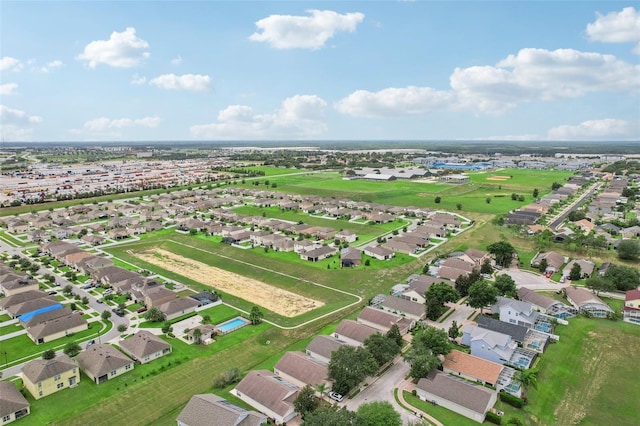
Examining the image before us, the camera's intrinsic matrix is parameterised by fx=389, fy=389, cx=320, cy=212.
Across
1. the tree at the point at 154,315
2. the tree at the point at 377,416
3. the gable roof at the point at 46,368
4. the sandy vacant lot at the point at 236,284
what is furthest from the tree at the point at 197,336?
the tree at the point at 377,416

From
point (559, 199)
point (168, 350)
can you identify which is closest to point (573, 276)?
point (168, 350)

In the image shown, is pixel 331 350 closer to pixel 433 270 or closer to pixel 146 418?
pixel 146 418

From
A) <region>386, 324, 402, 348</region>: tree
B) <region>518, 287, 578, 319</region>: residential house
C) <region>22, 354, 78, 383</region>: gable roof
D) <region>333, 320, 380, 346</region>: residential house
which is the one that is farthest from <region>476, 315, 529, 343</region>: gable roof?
<region>22, 354, 78, 383</region>: gable roof

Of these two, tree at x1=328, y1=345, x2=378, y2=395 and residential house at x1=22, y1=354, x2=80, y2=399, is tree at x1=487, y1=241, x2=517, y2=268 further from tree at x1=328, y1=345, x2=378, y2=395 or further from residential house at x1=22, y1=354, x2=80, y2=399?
residential house at x1=22, y1=354, x2=80, y2=399

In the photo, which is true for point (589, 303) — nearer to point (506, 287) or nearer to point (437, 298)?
point (506, 287)

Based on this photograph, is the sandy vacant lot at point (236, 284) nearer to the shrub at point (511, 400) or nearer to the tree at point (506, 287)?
the tree at point (506, 287)
